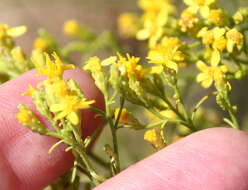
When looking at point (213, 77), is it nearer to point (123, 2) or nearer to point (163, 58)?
point (163, 58)

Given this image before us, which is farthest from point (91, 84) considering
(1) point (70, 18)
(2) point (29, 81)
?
(1) point (70, 18)

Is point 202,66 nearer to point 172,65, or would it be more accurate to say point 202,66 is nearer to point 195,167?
point 172,65

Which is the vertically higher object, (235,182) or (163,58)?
(163,58)

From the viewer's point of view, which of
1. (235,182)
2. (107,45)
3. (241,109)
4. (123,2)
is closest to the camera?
(235,182)

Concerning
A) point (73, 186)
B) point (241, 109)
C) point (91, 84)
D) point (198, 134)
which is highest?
point (91, 84)

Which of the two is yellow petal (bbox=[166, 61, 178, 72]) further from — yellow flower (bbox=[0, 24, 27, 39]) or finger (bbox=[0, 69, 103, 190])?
yellow flower (bbox=[0, 24, 27, 39])

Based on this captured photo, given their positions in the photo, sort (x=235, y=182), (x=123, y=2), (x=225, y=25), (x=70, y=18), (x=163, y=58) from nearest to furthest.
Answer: (x=235, y=182) → (x=163, y=58) → (x=225, y=25) → (x=123, y=2) → (x=70, y=18)

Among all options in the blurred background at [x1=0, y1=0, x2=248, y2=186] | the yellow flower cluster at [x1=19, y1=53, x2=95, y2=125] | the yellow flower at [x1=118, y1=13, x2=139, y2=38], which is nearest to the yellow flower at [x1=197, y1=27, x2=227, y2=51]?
the yellow flower cluster at [x1=19, y1=53, x2=95, y2=125]
